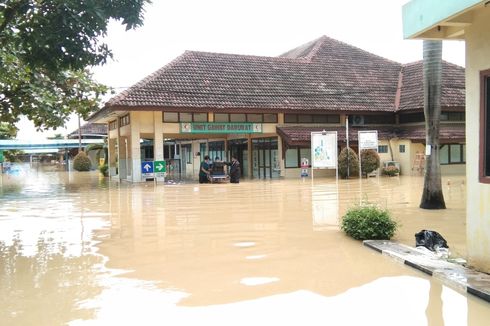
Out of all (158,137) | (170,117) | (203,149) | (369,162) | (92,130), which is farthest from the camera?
(92,130)

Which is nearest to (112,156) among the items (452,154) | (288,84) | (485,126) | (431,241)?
(288,84)

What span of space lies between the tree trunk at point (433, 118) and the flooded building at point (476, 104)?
674cm

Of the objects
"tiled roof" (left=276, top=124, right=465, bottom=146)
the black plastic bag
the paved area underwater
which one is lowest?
the paved area underwater

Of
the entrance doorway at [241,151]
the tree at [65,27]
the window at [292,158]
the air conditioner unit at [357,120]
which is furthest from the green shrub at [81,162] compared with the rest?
the tree at [65,27]

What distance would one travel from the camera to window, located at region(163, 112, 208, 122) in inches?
1001

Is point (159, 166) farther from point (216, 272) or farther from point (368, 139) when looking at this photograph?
point (216, 272)

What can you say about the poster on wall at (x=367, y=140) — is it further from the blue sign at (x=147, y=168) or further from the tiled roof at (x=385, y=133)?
the blue sign at (x=147, y=168)

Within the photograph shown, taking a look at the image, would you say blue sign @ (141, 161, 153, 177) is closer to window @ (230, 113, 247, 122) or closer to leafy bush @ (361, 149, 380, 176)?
window @ (230, 113, 247, 122)

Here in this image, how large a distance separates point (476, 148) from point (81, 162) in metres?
43.0

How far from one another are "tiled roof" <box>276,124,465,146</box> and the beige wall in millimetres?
19821

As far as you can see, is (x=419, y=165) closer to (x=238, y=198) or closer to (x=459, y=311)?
(x=238, y=198)

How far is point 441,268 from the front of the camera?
644 centimetres

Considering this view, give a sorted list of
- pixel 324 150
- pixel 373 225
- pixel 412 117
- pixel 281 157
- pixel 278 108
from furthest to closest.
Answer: pixel 412 117, pixel 281 157, pixel 278 108, pixel 324 150, pixel 373 225

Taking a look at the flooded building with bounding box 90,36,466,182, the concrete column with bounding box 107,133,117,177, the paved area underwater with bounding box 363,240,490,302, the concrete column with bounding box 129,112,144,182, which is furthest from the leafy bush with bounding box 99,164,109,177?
the paved area underwater with bounding box 363,240,490,302
